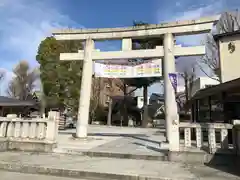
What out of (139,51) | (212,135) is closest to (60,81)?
(139,51)

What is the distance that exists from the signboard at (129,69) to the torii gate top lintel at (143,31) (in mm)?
1366

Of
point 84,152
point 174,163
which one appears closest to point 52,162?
point 84,152

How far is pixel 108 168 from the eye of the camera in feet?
21.8

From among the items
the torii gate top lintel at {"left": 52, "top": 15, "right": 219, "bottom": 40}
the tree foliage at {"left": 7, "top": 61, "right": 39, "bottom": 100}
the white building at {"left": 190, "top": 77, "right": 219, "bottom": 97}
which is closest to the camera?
the torii gate top lintel at {"left": 52, "top": 15, "right": 219, "bottom": 40}

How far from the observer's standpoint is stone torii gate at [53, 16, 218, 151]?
411 inches

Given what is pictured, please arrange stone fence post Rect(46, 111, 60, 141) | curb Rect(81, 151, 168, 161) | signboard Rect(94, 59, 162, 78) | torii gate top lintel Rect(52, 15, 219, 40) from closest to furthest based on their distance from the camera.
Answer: curb Rect(81, 151, 168, 161) < stone fence post Rect(46, 111, 60, 141) < torii gate top lintel Rect(52, 15, 219, 40) < signboard Rect(94, 59, 162, 78)

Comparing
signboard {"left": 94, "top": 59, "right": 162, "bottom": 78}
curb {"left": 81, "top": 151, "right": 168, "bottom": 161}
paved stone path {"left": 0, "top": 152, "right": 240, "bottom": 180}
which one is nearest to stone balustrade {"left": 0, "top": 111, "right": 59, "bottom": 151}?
paved stone path {"left": 0, "top": 152, "right": 240, "bottom": 180}

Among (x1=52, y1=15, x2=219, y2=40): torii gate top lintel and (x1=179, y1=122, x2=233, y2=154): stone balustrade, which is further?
(x1=52, y1=15, x2=219, y2=40): torii gate top lintel

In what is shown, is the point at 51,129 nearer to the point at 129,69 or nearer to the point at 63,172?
the point at 63,172

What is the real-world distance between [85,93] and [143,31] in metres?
4.35

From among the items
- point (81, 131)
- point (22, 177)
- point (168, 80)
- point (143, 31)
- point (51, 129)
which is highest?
point (143, 31)

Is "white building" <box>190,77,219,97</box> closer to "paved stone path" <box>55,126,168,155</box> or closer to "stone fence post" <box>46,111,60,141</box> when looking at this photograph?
"paved stone path" <box>55,126,168,155</box>

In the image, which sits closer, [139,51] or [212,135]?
[212,135]

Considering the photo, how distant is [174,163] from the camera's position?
742 centimetres
